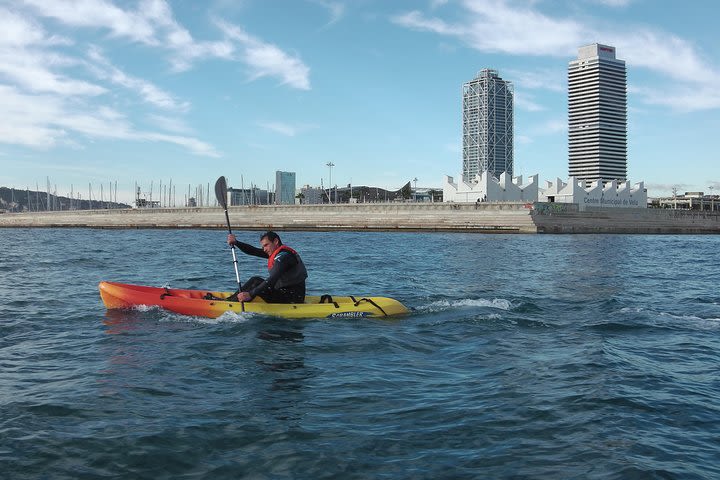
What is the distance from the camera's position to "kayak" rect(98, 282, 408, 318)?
12.8 metres

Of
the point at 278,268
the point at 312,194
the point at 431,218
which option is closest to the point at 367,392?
the point at 278,268

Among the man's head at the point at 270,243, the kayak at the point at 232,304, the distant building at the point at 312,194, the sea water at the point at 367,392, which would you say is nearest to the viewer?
the sea water at the point at 367,392

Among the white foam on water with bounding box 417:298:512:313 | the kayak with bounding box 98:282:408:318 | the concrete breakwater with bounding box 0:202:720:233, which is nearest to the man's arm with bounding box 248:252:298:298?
the kayak with bounding box 98:282:408:318

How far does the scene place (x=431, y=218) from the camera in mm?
90125

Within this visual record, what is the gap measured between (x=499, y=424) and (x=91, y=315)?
10695 mm

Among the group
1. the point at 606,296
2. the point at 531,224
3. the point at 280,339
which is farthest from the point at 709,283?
the point at 531,224

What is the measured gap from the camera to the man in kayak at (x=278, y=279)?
12367 mm

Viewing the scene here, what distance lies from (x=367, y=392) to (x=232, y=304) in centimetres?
588

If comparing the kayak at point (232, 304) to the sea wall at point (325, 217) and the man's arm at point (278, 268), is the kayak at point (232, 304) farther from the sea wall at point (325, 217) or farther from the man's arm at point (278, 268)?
the sea wall at point (325, 217)

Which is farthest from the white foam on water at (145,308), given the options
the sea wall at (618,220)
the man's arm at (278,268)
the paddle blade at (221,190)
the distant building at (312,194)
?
the distant building at (312,194)

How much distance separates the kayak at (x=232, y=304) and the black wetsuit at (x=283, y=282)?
7.2 inches

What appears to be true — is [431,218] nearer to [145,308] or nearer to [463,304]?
[463,304]

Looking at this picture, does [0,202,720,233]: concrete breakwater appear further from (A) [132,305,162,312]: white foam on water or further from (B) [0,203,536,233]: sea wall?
(A) [132,305,162,312]: white foam on water

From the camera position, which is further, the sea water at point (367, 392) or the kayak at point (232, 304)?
the kayak at point (232, 304)
